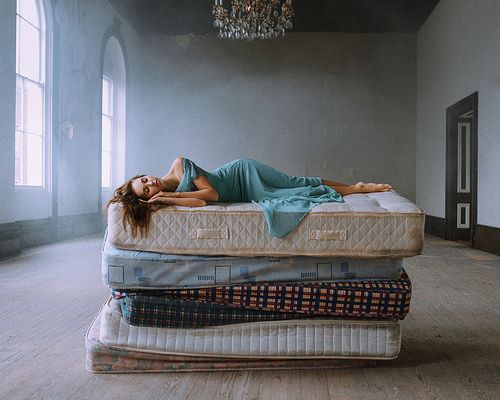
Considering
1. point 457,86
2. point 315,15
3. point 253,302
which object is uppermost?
point 315,15

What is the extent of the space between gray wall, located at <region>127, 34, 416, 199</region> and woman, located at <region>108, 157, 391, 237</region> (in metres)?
5.84

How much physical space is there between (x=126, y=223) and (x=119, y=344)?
41cm

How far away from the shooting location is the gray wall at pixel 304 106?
8305 mm

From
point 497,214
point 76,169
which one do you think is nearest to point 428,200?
point 497,214

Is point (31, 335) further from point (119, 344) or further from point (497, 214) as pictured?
point (497, 214)

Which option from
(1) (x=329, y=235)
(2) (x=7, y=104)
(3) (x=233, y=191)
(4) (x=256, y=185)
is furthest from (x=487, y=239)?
(2) (x=7, y=104)

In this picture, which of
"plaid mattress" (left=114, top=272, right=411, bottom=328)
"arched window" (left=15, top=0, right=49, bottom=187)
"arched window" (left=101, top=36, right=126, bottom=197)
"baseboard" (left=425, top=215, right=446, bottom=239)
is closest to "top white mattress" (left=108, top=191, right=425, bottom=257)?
"plaid mattress" (left=114, top=272, right=411, bottom=328)

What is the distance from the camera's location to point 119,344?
1.69 meters

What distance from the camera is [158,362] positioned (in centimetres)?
173

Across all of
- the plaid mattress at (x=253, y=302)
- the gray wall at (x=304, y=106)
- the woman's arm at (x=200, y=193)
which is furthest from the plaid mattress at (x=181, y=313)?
the gray wall at (x=304, y=106)

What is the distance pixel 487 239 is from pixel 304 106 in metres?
4.01

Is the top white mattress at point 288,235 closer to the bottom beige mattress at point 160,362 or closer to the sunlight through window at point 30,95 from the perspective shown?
the bottom beige mattress at point 160,362

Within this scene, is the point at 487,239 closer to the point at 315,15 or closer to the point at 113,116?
the point at 315,15

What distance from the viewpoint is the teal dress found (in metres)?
2.09
